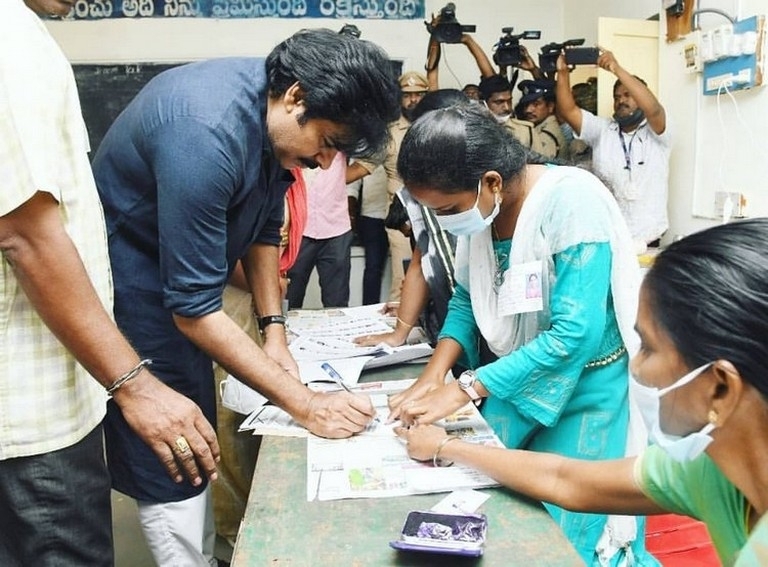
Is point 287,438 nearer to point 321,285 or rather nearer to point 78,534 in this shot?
point 78,534

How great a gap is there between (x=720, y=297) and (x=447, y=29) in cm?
358

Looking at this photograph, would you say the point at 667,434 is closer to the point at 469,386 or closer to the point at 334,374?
the point at 469,386

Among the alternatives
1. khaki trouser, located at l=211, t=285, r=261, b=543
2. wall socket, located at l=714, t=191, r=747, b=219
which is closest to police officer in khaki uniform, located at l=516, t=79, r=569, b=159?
wall socket, located at l=714, t=191, r=747, b=219

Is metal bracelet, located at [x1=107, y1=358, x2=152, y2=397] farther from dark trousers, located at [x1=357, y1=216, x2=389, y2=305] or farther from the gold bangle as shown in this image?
dark trousers, located at [x1=357, y1=216, x2=389, y2=305]

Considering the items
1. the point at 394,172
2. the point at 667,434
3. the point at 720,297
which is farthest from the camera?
the point at 394,172

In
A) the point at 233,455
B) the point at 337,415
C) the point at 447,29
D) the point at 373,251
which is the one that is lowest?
the point at 373,251

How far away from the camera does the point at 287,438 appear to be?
114 cm

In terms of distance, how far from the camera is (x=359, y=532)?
0.86m

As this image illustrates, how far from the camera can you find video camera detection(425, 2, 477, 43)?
3812 mm

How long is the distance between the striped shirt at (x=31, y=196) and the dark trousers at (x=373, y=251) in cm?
329

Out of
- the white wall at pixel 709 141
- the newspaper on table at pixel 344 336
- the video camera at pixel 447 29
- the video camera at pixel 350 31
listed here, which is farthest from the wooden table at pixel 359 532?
the video camera at pixel 447 29

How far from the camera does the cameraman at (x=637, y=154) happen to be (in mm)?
2990

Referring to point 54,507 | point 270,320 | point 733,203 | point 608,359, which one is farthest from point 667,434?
point 733,203

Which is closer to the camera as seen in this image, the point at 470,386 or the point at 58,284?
the point at 58,284
